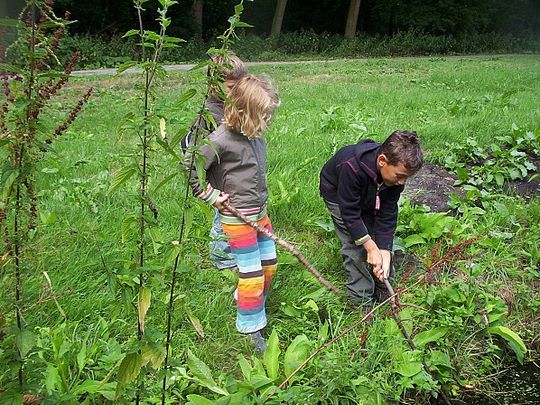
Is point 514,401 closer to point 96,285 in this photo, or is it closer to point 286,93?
point 96,285

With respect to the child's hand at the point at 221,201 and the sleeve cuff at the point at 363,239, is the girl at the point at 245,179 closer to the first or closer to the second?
the child's hand at the point at 221,201

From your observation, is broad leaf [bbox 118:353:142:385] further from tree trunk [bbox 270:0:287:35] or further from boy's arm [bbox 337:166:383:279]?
tree trunk [bbox 270:0:287:35]

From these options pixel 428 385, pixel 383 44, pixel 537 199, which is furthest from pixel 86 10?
pixel 428 385

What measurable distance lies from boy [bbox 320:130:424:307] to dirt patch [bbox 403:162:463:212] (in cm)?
133

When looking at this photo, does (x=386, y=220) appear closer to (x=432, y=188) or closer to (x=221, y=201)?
(x=221, y=201)

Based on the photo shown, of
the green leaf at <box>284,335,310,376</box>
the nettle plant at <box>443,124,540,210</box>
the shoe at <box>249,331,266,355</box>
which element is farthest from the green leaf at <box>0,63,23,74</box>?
the nettle plant at <box>443,124,540,210</box>

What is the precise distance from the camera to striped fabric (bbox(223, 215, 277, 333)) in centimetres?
279

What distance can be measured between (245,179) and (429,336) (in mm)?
1201

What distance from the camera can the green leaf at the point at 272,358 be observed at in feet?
8.30

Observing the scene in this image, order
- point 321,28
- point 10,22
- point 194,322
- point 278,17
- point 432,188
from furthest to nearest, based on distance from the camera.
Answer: point 321,28 < point 278,17 < point 432,188 < point 194,322 < point 10,22

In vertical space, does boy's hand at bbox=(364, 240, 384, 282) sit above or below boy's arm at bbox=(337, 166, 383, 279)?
below

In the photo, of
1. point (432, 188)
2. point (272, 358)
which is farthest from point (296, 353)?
point (432, 188)

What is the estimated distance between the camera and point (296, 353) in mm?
2662

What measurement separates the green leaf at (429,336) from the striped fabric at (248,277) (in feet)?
2.51
